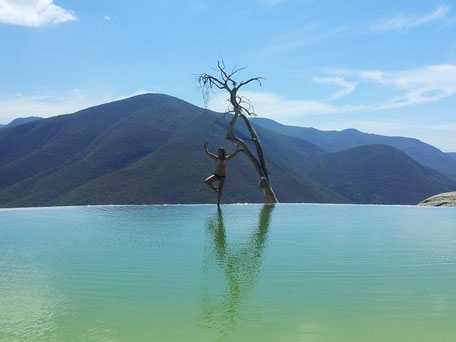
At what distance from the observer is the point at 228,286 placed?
4.89 m

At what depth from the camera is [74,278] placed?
5.34 meters

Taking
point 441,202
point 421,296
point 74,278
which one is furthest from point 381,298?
point 441,202

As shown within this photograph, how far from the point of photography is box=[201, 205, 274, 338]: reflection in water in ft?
12.7

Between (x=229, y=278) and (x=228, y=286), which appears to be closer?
(x=228, y=286)

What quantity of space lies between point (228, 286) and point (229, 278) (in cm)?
36

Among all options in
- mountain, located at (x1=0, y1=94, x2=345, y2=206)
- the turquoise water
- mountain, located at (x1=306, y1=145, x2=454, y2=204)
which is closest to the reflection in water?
the turquoise water

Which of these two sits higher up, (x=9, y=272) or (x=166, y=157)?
(x=166, y=157)

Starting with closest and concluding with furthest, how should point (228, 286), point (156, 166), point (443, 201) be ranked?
point (228, 286), point (443, 201), point (156, 166)

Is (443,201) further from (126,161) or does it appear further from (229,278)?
(126,161)

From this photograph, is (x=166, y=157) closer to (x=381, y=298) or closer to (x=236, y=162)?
(x=236, y=162)

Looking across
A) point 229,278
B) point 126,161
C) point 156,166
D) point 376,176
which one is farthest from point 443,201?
point 376,176

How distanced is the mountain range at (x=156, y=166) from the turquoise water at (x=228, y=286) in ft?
212

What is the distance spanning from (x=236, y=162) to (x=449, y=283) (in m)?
88.8

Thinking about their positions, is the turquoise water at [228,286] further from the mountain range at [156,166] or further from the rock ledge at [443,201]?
the mountain range at [156,166]
